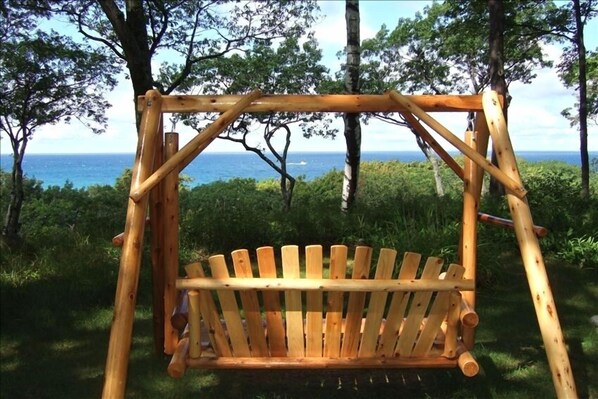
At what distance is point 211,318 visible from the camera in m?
2.76

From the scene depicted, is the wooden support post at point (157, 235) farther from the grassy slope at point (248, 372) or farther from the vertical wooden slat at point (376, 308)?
the vertical wooden slat at point (376, 308)

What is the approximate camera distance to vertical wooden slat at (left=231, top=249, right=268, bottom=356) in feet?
8.67

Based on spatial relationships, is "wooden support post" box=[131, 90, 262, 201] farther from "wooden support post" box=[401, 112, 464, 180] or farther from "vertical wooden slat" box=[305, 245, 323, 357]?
"wooden support post" box=[401, 112, 464, 180]

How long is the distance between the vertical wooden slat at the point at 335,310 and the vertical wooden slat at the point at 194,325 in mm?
694

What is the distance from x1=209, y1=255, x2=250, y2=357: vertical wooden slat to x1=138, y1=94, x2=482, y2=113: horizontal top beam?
95cm

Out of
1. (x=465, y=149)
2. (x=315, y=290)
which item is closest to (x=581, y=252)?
(x=465, y=149)

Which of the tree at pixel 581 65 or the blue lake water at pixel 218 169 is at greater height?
the tree at pixel 581 65

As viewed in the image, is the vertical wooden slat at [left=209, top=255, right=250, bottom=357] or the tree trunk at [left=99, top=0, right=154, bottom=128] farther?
the tree trunk at [left=99, top=0, right=154, bottom=128]

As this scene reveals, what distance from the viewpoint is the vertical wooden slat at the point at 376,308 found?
2.64 meters

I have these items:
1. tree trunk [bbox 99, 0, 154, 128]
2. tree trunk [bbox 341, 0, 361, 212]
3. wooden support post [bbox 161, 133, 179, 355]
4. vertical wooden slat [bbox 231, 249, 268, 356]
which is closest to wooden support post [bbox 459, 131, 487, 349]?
vertical wooden slat [bbox 231, 249, 268, 356]

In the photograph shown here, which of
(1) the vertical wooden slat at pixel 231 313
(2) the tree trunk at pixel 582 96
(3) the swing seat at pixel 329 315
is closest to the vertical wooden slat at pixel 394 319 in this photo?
(3) the swing seat at pixel 329 315

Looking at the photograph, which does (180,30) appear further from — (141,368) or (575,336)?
(575,336)

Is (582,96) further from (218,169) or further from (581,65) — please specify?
(218,169)

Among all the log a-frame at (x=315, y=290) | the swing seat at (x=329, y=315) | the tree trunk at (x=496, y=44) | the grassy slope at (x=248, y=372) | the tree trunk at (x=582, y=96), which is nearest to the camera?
the log a-frame at (x=315, y=290)
